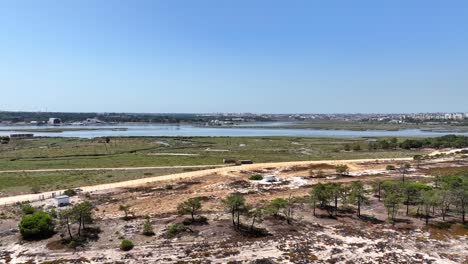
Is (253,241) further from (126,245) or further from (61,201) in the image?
(61,201)

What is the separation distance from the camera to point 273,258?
24.2 meters

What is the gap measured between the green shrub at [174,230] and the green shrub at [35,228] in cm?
945

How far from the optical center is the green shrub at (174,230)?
27.9 metres

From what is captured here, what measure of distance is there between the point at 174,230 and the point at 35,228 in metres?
10.8

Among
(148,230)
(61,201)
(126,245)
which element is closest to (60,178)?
(61,201)

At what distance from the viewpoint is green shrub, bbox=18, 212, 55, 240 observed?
2705 cm

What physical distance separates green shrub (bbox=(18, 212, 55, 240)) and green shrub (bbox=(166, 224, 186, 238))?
9.45m

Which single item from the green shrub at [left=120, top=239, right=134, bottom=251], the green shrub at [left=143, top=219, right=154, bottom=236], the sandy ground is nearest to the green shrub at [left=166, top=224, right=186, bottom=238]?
the sandy ground

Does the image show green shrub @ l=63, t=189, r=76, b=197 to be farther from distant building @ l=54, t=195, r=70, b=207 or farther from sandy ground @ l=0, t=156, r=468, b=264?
distant building @ l=54, t=195, r=70, b=207

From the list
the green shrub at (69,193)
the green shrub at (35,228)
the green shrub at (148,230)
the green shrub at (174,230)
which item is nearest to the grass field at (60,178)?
the green shrub at (69,193)

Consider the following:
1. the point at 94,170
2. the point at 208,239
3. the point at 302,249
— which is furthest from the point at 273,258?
the point at 94,170

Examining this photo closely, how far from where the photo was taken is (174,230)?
93.2ft

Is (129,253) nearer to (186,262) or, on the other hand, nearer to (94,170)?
(186,262)

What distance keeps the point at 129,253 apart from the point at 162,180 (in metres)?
27.5
